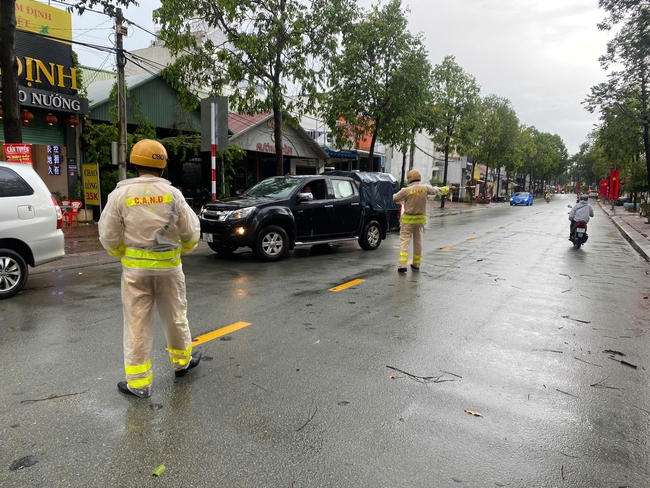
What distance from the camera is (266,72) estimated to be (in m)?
14.4

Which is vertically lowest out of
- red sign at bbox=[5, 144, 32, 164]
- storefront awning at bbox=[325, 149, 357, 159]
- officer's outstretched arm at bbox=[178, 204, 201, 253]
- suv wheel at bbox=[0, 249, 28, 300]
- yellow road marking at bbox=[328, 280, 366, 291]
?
yellow road marking at bbox=[328, 280, 366, 291]

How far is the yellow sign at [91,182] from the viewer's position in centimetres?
1516

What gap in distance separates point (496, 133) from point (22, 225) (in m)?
46.0

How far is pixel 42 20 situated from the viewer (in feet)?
47.9

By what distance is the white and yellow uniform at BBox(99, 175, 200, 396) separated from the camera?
10.9ft

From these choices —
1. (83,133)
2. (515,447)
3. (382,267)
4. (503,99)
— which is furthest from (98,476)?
(503,99)

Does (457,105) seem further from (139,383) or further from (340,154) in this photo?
(139,383)

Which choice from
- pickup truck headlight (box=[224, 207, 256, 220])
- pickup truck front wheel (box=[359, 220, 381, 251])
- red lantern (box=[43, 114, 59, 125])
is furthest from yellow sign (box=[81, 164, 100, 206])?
pickup truck front wheel (box=[359, 220, 381, 251])

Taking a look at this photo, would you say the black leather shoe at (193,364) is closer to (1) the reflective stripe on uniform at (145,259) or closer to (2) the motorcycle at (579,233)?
(1) the reflective stripe on uniform at (145,259)

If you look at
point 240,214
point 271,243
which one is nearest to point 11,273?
point 240,214

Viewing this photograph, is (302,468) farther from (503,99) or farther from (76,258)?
(503,99)

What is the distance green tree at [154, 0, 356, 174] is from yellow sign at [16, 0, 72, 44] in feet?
11.5

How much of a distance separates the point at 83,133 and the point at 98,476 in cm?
1535

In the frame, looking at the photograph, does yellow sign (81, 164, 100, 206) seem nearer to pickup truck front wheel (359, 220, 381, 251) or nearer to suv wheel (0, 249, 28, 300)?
pickup truck front wheel (359, 220, 381, 251)
